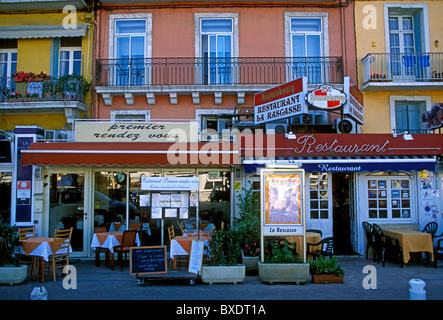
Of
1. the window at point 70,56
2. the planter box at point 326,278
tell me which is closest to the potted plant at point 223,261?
the planter box at point 326,278

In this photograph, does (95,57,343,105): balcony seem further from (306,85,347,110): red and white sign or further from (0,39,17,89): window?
(0,39,17,89): window

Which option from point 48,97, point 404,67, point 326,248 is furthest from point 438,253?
point 48,97

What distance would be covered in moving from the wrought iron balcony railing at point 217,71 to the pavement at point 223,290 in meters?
6.32

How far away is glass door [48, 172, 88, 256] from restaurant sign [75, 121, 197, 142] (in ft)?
4.43

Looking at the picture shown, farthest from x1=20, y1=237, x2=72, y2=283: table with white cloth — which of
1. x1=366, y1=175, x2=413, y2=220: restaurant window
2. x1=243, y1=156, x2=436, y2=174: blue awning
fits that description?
x1=366, y1=175, x2=413, y2=220: restaurant window

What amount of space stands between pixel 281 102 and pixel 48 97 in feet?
24.3

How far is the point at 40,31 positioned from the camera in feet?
39.9

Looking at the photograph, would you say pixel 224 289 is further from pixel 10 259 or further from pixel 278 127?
pixel 278 127

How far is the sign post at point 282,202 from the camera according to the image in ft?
26.7

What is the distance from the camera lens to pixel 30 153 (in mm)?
9695

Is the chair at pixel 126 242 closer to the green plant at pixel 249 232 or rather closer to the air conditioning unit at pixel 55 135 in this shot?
the green plant at pixel 249 232

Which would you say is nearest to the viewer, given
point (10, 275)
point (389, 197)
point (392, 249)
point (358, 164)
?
point (10, 275)
